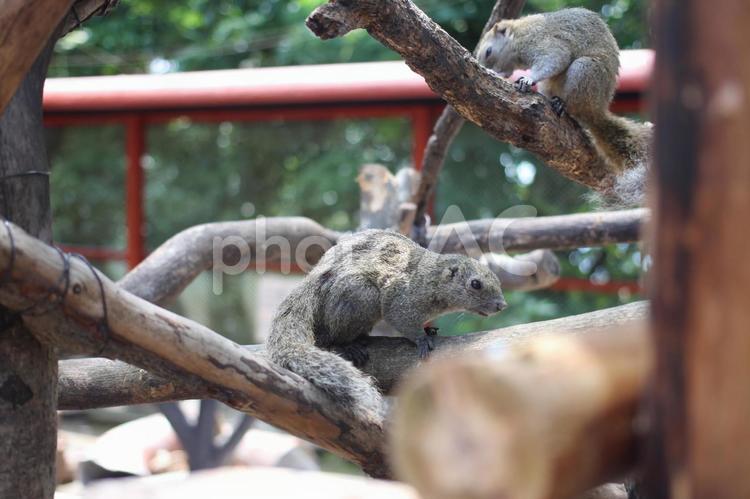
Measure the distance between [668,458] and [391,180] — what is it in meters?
3.18

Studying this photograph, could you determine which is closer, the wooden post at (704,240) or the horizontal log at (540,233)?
the wooden post at (704,240)

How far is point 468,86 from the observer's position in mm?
2305

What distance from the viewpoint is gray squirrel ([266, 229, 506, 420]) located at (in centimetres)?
203

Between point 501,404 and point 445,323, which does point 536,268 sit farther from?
point 501,404

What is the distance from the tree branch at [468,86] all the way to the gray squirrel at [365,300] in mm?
471

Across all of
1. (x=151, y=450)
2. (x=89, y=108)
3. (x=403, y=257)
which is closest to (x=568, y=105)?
(x=403, y=257)

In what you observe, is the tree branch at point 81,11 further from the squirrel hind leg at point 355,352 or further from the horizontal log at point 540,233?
the horizontal log at point 540,233

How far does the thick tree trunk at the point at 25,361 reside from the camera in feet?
5.50

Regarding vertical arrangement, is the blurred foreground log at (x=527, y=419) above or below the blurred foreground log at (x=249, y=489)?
above

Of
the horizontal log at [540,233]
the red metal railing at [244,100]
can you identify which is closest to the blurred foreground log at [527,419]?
the horizontal log at [540,233]

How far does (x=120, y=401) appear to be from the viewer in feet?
7.09

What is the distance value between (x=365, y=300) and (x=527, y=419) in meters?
1.53

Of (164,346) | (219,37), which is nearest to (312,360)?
(164,346)

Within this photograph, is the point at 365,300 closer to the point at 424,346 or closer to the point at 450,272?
the point at 424,346
